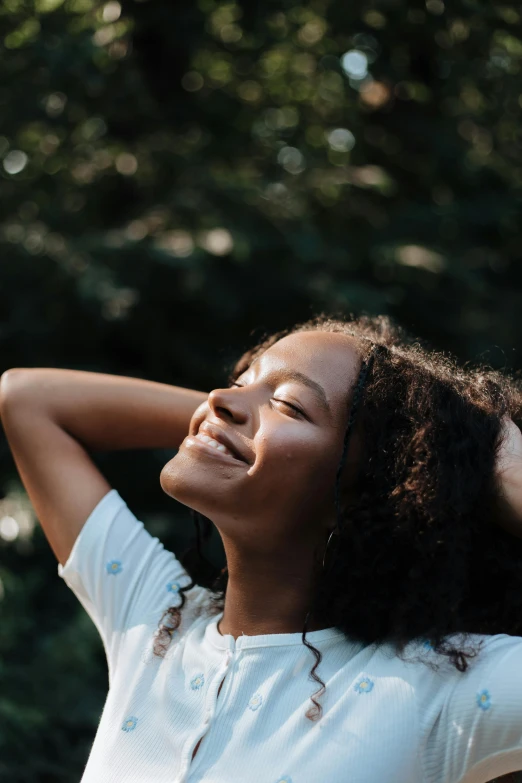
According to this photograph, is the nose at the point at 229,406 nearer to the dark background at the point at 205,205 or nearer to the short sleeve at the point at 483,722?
the short sleeve at the point at 483,722

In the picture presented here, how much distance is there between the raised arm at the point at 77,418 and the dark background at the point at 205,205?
0.88 m

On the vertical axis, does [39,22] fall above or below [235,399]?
above

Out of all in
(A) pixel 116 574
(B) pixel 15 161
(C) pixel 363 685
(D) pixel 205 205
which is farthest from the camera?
(B) pixel 15 161

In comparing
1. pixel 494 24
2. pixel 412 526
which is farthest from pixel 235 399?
pixel 494 24

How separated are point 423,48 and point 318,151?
1.83 ft

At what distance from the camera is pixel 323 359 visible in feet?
5.18

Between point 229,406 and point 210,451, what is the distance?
0.09 m

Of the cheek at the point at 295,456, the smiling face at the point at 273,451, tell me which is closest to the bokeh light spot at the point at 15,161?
the smiling face at the point at 273,451

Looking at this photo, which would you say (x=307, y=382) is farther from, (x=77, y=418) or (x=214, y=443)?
(x=77, y=418)

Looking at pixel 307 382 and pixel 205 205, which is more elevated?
pixel 307 382

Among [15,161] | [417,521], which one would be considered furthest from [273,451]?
[15,161]

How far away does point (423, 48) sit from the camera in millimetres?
3297

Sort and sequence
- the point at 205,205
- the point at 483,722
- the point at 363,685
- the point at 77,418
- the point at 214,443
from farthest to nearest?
the point at 205,205, the point at 77,418, the point at 214,443, the point at 363,685, the point at 483,722

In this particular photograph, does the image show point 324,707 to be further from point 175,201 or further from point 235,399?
point 175,201
